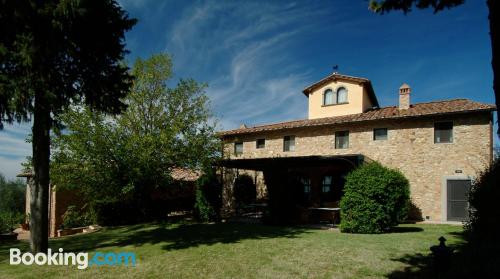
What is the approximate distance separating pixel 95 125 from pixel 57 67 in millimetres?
5597

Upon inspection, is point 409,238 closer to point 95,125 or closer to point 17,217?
point 95,125

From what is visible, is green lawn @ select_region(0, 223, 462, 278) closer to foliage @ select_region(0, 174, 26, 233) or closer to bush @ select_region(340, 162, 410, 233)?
bush @ select_region(340, 162, 410, 233)

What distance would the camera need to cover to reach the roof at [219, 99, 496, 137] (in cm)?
1566

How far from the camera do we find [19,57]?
8148 millimetres

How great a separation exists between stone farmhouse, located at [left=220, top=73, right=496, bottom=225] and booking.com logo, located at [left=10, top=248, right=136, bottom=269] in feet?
25.6

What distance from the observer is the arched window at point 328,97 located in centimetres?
2133

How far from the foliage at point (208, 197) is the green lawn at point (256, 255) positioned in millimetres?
4348

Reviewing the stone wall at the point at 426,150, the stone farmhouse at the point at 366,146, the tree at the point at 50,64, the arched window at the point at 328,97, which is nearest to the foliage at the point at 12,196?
the stone farmhouse at the point at 366,146

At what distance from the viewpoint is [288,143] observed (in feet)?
70.5

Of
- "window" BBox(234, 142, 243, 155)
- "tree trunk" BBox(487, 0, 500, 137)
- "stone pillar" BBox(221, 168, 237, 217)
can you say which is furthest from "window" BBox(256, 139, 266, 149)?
"tree trunk" BBox(487, 0, 500, 137)

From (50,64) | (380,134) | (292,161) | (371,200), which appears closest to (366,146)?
(380,134)

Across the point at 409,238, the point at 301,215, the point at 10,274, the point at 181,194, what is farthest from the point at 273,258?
the point at 181,194

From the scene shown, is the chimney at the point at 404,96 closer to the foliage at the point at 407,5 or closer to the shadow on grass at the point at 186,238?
the shadow on grass at the point at 186,238

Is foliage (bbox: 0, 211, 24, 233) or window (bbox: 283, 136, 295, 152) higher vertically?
window (bbox: 283, 136, 295, 152)
